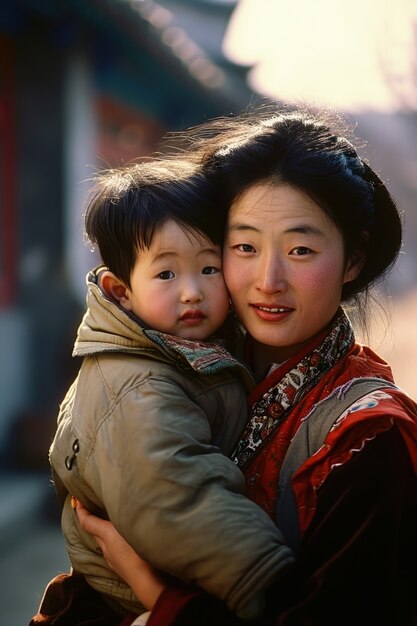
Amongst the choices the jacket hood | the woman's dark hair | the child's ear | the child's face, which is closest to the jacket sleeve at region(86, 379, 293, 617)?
the jacket hood

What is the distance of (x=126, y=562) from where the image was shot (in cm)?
195

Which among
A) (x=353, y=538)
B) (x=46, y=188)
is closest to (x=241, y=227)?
(x=353, y=538)

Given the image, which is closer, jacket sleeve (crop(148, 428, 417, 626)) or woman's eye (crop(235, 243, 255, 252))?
jacket sleeve (crop(148, 428, 417, 626))

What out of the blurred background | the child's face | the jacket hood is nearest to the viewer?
the jacket hood

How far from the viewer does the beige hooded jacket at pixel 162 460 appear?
1.76 m

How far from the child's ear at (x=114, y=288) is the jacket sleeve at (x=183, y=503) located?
363mm

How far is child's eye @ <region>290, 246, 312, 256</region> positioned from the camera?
2.12 meters

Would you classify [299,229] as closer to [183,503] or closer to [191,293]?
[191,293]

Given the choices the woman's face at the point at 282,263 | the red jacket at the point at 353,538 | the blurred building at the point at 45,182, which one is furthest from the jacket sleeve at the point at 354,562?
the blurred building at the point at 45,182

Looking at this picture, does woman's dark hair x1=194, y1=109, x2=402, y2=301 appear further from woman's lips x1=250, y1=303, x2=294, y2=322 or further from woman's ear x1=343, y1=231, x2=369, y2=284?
woman's lips x1=250, y1=303, x2=294, y2=322

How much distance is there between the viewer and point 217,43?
56.1 feet

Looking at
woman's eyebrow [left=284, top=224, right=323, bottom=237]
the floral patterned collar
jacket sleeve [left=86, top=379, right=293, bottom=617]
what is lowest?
jacket sleeve [left=86, top=379, right=293, bottom=617]

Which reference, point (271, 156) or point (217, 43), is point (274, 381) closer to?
point (271, 156)

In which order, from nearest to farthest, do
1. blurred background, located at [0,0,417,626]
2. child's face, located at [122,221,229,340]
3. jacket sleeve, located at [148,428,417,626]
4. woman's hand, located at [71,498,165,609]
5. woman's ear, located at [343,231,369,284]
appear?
jacket sleeve, located at [148,428,417,626], woman's hand, located at [71,498,165,609], child's face, located at [122,221,229,340], woman's ear, located at [343,231,369,284], blurred background, located at [0,0,417,626]
